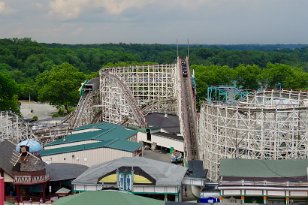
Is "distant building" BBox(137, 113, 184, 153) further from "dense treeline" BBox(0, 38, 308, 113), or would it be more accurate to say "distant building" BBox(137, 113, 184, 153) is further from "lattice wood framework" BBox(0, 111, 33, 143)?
"dense treeline" BBox(0, 38, 308, 113)

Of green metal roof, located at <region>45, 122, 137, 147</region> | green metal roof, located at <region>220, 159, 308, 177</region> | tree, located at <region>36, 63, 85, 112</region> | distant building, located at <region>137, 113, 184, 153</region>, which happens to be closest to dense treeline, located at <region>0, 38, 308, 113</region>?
tree, located at <region>36, 63, 85, 112</region>

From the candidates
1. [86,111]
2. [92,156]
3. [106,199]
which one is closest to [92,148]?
[92,156]

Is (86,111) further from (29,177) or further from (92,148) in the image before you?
(29,177)

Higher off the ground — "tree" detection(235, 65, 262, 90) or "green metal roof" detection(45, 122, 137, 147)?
"tree" detection(235, 65, 262, 90)

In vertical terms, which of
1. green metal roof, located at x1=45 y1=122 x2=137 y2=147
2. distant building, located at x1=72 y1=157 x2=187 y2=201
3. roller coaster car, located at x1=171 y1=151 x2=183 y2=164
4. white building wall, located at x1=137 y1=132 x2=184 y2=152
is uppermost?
green metal roof, located at x1=45 y1=122 x2=137 y2=147

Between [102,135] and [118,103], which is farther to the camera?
[118,103]

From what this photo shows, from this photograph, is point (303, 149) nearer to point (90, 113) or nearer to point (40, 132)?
point (40, 132)
